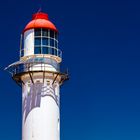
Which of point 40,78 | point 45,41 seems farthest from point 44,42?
point 40,78

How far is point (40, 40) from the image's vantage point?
40.7m

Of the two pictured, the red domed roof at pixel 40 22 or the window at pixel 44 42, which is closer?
the window at pixel 44 42

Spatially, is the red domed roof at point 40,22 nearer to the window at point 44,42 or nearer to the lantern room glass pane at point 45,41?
the window at point 44,42

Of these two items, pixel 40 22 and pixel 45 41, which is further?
pixel 40 22

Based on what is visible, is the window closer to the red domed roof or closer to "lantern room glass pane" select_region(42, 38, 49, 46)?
"lantern room glass pane" select_region(42, 38, 49, 46)

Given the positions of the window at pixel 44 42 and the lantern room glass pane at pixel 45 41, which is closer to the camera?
the window at pixel 44 42

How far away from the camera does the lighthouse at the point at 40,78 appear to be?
3909 cm

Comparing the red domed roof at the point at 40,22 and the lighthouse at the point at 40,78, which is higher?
the red domed roof at the point at 40,22

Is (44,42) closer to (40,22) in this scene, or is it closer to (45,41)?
(45,41)

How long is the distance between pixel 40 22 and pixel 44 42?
1622 millimetres

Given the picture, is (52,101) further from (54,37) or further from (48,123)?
(54,37)

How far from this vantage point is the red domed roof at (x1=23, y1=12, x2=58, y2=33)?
1604 inches

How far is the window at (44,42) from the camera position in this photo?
40.6 meters

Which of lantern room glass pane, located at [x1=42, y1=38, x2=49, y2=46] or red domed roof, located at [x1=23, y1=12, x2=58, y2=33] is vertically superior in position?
red domed roof, located at [x1=23, y1=12, x2=58, y2=33]
